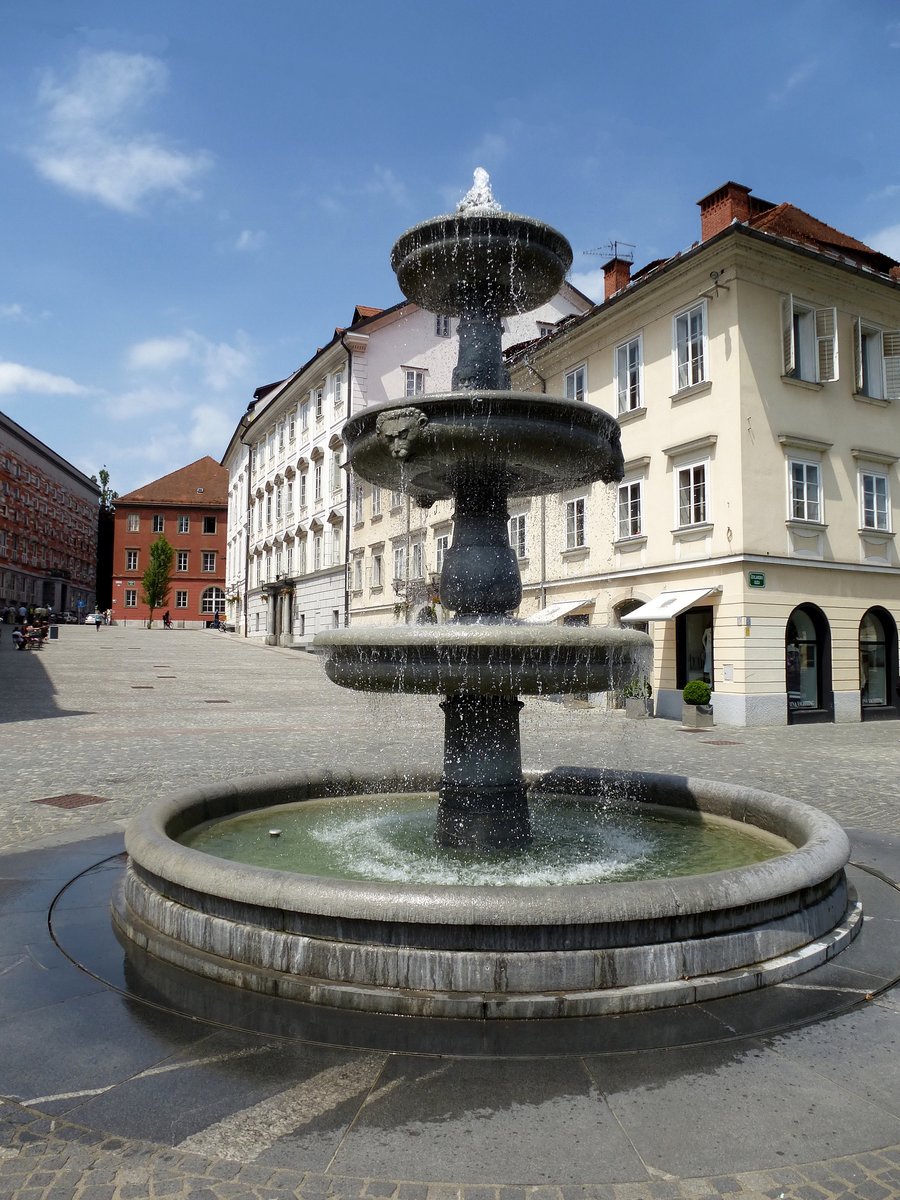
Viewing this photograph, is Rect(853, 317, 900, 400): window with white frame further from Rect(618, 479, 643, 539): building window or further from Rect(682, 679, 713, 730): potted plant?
Rect(682, 679, 713, 730): potted plant

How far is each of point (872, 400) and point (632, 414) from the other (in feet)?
19.8

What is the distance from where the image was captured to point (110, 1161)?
2391 millimetres

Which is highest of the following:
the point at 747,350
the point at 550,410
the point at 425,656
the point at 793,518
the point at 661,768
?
the point at 747,350

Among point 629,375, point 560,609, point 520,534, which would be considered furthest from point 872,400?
point 520,534

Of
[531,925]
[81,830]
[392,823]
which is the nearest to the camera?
[531,925]

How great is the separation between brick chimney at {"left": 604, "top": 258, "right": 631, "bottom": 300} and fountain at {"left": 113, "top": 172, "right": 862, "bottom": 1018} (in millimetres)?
21027

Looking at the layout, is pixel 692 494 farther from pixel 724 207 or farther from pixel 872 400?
pixel 724 207

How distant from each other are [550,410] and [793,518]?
55.0 ft

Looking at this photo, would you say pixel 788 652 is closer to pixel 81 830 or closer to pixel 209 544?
pixel 81 830

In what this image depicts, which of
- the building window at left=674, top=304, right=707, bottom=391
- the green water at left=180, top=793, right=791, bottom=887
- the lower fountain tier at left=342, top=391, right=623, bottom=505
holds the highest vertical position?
the building window at left=674, top=304, right=707, bottom=391

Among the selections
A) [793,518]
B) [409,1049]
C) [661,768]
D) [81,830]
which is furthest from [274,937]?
[793,518]

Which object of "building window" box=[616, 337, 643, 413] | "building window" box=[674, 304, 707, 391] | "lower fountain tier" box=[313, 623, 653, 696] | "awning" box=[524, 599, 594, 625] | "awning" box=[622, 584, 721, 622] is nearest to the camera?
"lower fountain tier" box=[313, 623, 653, 696]

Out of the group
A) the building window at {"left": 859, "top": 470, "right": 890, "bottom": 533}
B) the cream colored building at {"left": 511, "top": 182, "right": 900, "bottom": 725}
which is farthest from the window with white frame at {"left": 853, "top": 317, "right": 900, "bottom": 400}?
the building window at {"left": 859, "top": 470, "right": 890, "bottom": 533}

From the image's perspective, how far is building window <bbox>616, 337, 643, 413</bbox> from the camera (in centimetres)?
2231
